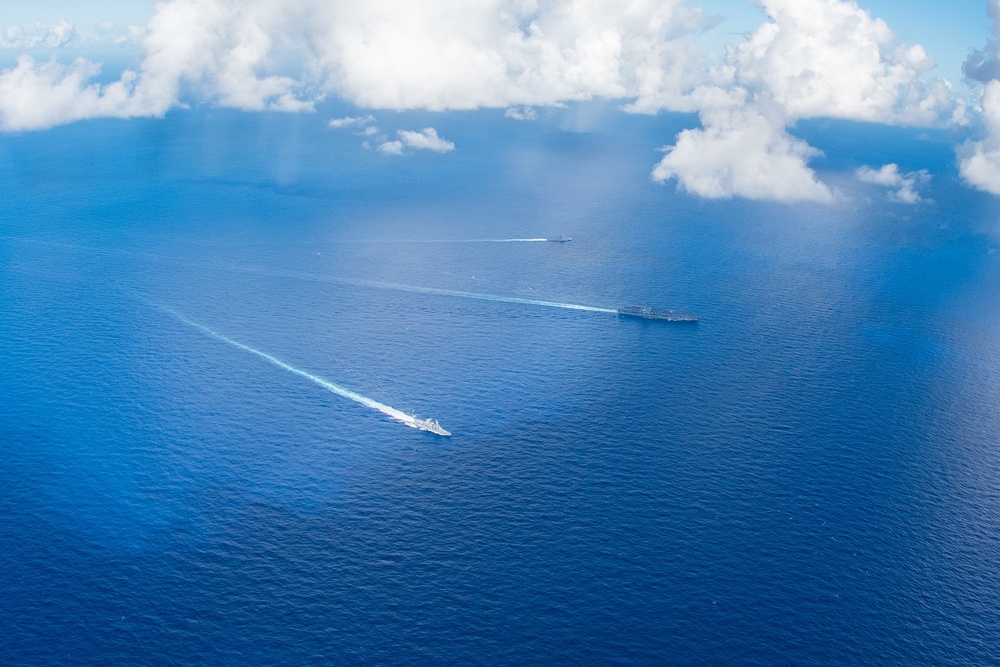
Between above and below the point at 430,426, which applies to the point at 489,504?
below

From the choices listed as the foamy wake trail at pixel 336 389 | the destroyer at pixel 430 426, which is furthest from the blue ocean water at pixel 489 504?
the destroyer at pixel 430 426

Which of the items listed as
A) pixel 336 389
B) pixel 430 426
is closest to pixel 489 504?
pixel 430 426

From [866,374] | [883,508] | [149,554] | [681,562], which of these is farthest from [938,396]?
[149,554]

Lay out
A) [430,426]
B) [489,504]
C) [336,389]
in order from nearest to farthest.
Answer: [489,504] < [430,426] < [336,389]

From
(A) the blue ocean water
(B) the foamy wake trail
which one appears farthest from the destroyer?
(A) the blue ocean water

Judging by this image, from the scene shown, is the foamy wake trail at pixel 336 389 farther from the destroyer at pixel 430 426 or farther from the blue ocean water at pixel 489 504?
the blue ocean water at pixel 489 504

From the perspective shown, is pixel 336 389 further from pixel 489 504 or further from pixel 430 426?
pixel 489 504

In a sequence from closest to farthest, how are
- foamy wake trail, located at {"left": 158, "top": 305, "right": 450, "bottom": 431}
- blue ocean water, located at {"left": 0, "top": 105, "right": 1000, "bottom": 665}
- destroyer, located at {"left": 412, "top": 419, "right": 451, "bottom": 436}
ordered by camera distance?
blue ocean water, located at {"left": 0, "top": 105, "right": 1000, "bottom": 665}, destroyer, located at {"left": 412, "top": 419, "right": 451, "bottom": 436}, foamy wake trail, located at {"left": 158, "top": 305, "right": 450, "bottom": 431}

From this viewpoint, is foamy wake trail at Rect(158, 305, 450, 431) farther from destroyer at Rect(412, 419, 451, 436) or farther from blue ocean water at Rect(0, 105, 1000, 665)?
blue ocean water at Rect(0, 105, 1000, 665)

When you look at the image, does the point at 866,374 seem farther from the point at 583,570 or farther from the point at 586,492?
the point at 583,570
